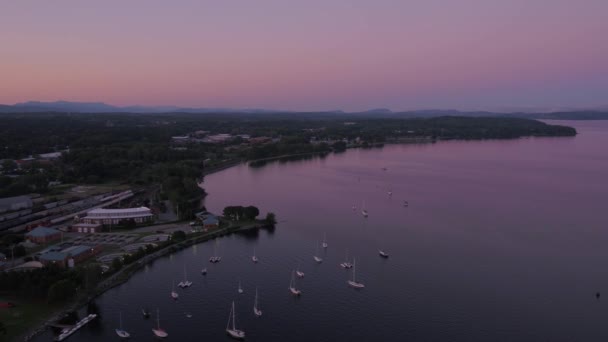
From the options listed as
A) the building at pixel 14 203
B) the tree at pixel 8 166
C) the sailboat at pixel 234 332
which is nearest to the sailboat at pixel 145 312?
the sailboat at pixel 234 332

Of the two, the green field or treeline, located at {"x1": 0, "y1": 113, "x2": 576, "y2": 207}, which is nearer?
the green field

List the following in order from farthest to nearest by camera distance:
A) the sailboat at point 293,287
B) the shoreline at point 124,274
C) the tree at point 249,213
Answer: the tree at point 249,213 → the sailboat at point 293,287 → the shoreline at point 124,274

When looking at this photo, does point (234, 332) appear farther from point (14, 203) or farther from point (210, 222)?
point (14, 203)

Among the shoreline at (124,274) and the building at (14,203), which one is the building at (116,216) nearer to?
the shoreline at (124,274)

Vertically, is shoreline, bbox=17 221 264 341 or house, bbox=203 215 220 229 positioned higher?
house, bbox=203 215 220 229

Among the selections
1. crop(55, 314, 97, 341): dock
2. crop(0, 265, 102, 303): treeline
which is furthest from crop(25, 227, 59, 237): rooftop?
crop(55, 314, 97, 341): dock

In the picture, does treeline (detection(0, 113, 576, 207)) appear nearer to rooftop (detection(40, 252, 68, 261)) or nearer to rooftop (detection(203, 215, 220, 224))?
rooftop (detection(203, 215, 220, 224))

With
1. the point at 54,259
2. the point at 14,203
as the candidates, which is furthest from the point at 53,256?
the point at 14,203
